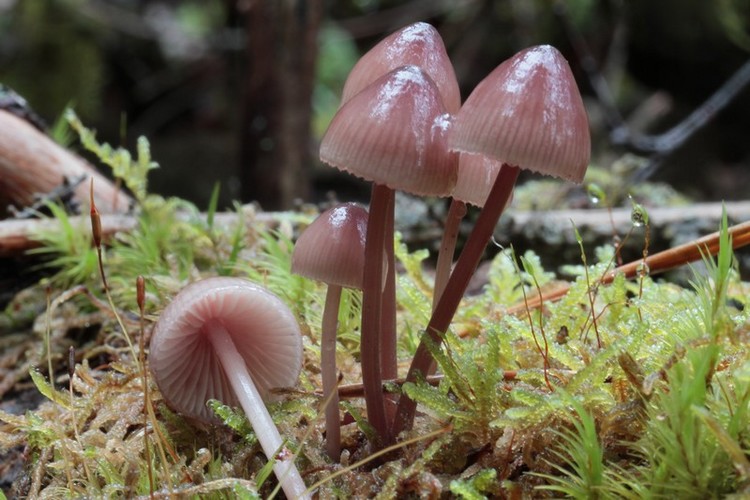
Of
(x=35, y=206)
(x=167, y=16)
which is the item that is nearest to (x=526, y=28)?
(x=167, y=16)

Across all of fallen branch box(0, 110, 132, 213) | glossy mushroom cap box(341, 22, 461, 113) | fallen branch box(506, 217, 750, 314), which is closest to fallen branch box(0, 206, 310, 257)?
fallen branch box(0, 110, 132, 213)

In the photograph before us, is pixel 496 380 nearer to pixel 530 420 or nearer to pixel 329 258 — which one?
pixel 530 420

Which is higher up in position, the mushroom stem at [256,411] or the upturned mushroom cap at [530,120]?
the upturned mushroom cap at [530,120]

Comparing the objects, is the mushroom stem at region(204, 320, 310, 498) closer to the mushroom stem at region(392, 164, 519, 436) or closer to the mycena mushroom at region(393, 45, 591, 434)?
the mushroom stem at region(392, 164, 519, 436)

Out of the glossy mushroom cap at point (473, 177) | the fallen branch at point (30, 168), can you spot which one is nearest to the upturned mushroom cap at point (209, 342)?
the glossy mushroom cap at point (473, 177)

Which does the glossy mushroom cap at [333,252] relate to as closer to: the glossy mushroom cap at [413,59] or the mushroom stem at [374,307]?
the mushroom stem at [374,307]

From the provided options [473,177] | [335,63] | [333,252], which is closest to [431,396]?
[333,252]
